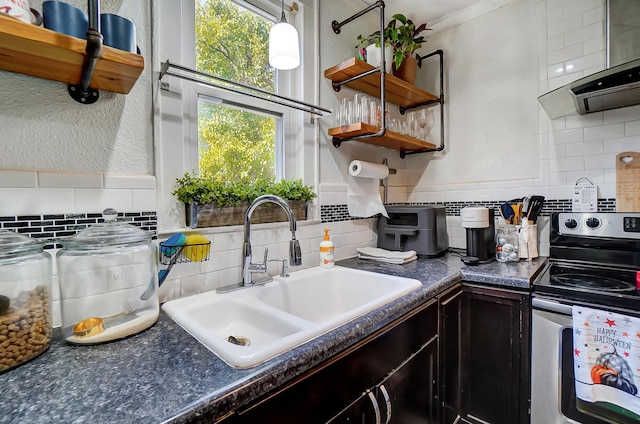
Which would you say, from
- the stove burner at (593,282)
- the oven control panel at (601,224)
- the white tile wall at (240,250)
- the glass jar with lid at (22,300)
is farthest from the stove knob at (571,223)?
the glass jar with lid at (22,300)

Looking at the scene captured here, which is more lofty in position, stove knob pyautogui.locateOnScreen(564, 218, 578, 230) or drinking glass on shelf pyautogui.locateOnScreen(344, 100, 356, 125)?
drinking glass on shelf pyautogui.locateOnScreen(344, 100, 356, 125)

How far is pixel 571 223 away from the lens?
1575mm

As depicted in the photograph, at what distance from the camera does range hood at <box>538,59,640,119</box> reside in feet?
3.81

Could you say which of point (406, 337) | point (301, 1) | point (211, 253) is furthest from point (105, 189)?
point (301, 1)

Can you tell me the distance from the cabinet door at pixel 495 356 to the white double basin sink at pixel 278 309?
39cm

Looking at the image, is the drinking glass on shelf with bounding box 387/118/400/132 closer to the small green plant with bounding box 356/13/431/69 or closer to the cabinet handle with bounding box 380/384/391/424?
the small green plant with bounding box 356/13/431/69

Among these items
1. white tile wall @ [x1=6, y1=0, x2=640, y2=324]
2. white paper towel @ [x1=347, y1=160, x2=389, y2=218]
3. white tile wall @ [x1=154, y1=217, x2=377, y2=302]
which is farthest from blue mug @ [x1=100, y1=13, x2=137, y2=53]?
white paper towel @ [x1=347, y1=160, x2=389, y2=218]

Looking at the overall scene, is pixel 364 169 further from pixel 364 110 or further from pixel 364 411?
pixel 364 411

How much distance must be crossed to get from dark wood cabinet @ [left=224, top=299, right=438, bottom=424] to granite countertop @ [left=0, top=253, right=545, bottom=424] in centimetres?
4

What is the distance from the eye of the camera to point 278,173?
5.12 ft

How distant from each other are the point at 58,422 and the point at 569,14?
8.31 feet

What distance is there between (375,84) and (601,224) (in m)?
1.40

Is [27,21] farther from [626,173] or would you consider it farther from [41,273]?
[626,173]

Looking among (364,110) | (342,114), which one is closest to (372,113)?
(364,110)
